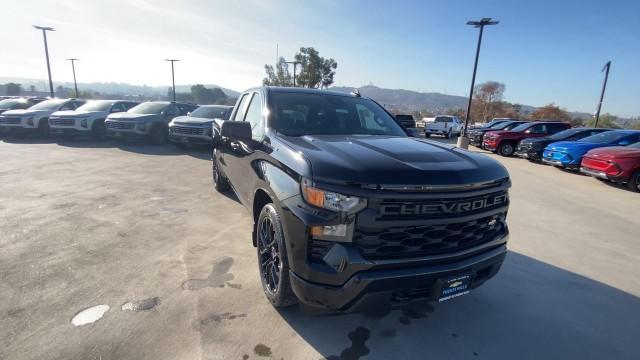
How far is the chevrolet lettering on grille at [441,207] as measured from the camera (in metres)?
2.17

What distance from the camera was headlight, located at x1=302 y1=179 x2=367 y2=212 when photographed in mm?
2137

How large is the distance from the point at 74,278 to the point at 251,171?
203cm

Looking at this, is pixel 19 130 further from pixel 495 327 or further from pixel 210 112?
pixel 495 327

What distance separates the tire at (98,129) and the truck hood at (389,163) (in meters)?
13.3

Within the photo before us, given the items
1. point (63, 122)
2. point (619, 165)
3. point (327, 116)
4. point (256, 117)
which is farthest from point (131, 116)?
point (619, 165)

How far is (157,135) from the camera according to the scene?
12.6m

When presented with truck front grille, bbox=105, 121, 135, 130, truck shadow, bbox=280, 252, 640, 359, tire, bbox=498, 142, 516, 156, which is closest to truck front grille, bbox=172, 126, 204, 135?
truck front grille, bbox=105, 121, 135, 130

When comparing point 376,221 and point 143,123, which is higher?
point 376,221

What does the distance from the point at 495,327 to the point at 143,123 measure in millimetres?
12783

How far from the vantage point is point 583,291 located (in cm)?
347

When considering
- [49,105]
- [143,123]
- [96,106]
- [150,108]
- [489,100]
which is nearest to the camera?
[143,123]

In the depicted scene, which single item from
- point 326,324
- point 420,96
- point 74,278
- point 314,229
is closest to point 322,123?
point 314,229

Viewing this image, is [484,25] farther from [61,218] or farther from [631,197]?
[61,218]

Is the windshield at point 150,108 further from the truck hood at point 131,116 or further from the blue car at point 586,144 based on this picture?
the blue car at point 586,144
